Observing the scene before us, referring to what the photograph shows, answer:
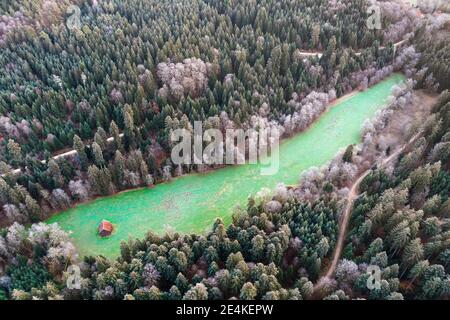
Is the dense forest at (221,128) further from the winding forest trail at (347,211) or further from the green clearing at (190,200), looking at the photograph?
the green clearing at (190,200)

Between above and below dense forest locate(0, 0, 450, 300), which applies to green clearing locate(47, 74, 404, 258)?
below

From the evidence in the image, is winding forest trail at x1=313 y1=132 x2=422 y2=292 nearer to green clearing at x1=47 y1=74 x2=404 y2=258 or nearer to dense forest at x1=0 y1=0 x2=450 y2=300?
dense forest at x1=0 y1=0 x2=450 y2=300

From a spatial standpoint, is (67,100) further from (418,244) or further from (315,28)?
(418,244)

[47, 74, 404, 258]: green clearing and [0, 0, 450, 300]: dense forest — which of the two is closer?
[0, 0, 450, 300]: dense forest

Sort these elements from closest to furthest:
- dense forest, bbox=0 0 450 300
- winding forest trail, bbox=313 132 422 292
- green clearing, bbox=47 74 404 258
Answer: dense forest, bbox=0 0 450 300 → winding forest trail, bbox=313 132 422 292 → green clearing, bbox=47 74 404 258

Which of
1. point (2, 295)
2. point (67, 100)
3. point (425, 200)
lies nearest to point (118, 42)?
point (67, 100)

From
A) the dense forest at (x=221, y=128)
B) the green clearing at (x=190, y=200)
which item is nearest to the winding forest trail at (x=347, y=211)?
the dense forest at (x=221, y=128)

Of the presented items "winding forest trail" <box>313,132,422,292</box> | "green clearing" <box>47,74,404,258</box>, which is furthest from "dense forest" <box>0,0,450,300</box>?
"green clearing" <box>47,74,404,258</box>
